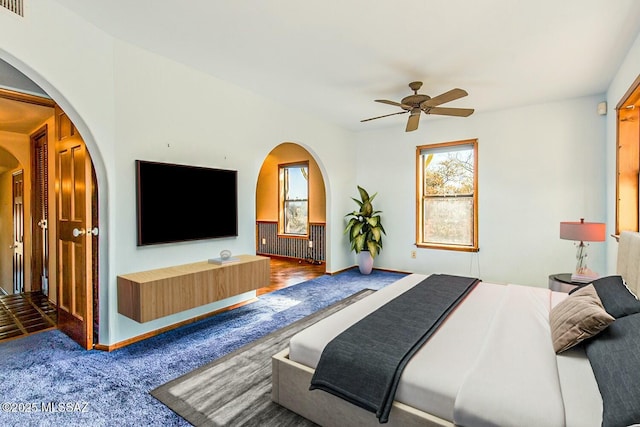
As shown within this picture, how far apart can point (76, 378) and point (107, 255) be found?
3.23ft

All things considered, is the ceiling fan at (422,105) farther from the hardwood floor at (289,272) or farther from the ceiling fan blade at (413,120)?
the hardwood floor at (289,272)

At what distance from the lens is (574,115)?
4457 mm

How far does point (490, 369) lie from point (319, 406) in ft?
3.08

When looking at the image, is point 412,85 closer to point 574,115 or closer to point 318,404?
point 574,115

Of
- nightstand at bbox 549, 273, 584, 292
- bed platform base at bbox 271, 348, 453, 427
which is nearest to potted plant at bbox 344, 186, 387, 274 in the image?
nightstand at bbox 549, 273, 584, 292

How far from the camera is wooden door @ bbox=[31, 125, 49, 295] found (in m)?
4.30

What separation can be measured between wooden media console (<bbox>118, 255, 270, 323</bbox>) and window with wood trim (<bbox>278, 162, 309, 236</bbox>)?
11.4 feet

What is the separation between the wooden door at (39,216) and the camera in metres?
4.30

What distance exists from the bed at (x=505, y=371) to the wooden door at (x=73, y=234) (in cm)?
206

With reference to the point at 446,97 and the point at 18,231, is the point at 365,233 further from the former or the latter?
the point at 18,231

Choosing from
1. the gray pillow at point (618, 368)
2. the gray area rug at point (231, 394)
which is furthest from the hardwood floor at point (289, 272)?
the gray pillow at point (618, 368)

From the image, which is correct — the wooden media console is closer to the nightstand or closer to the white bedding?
the white bedding

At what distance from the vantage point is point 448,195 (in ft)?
18.1

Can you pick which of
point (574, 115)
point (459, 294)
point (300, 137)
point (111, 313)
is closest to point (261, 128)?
point (300, 137)
